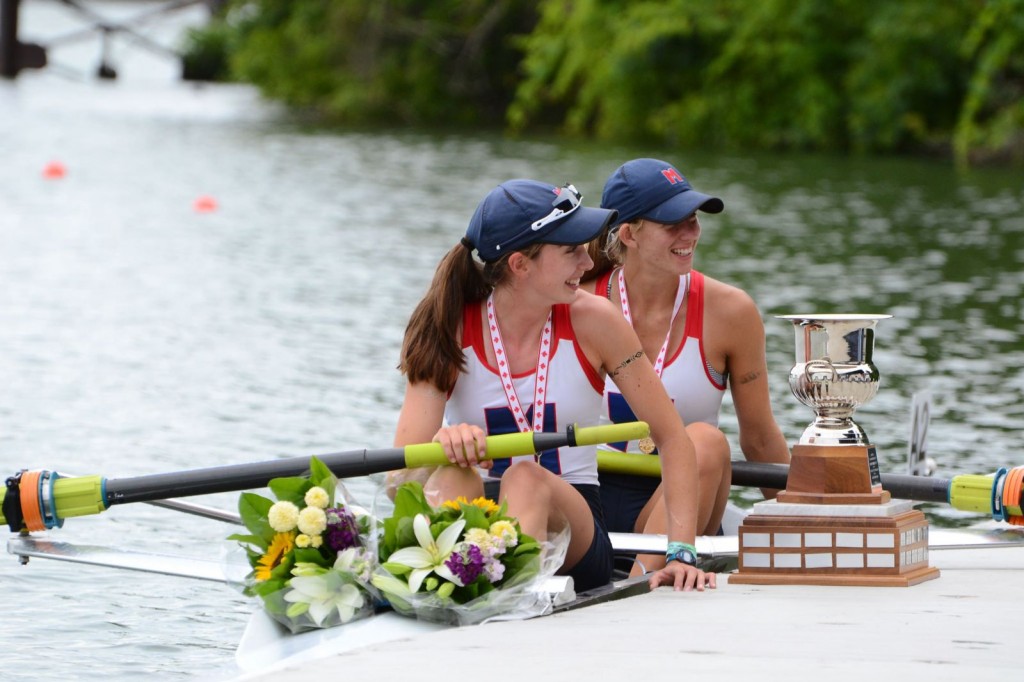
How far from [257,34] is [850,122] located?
1686 centimetres

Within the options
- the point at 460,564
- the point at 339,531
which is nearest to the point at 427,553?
the point at 460,564

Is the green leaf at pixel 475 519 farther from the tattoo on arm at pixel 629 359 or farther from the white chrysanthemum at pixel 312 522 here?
the tattoo on arm at pixel 629 359

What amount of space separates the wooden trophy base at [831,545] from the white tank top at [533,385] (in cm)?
53

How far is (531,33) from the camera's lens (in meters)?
36.8

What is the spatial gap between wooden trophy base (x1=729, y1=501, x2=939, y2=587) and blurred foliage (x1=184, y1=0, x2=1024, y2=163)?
2066 cm

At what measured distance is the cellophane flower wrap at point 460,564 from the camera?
4145mm

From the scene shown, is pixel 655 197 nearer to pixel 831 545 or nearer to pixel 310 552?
pixel 831 545

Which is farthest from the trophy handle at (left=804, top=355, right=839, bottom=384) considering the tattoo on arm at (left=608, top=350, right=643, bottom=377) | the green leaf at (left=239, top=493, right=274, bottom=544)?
the green leaf at (left=239, top=493, right=274, bottom=544)

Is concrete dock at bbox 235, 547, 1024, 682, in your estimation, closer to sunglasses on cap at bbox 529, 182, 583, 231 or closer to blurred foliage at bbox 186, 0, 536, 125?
sunglasses on cap at bbox 529, 182, 583, 231

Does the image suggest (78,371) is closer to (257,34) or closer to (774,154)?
(774,154)

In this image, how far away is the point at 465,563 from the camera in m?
4.13

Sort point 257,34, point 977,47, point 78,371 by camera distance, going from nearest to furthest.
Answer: point 78,371 < point 977,47 < point 257,34

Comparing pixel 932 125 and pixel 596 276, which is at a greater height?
pixel 932 125

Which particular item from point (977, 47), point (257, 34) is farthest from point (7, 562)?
point (257, 34)
